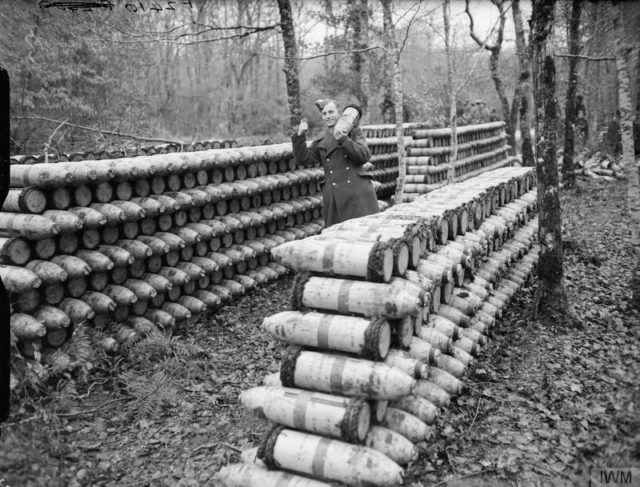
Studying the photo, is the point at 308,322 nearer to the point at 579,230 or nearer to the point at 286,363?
the point at 286,363

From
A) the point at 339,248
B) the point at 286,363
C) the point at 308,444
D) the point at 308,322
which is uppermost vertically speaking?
the point at 339,248

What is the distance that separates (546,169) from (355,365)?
389cm

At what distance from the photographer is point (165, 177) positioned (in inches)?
287

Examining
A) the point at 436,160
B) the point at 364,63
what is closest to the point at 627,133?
the point at 436,160

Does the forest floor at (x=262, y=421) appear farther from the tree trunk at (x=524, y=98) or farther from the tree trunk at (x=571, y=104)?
the tree trunk at (x=524, y=98)

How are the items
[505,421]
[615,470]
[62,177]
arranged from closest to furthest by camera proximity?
[615,470]
[505,421]
[62,177]

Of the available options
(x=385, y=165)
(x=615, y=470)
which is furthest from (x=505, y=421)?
(x=385, y=165)

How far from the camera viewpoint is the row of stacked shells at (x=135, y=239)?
18.1 feet

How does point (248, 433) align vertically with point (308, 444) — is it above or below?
below

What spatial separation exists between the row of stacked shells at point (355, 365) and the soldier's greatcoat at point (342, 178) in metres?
2.17

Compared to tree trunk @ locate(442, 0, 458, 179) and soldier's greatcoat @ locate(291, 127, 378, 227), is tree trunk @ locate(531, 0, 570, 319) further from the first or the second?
tree trunk @ locate(442, 0, 458, 179)

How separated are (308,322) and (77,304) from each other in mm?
3138

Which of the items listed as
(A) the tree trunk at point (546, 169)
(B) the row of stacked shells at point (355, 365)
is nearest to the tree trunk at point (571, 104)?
(A) the tree trunk at point (546, 169)

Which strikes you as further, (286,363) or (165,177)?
(165,177)
